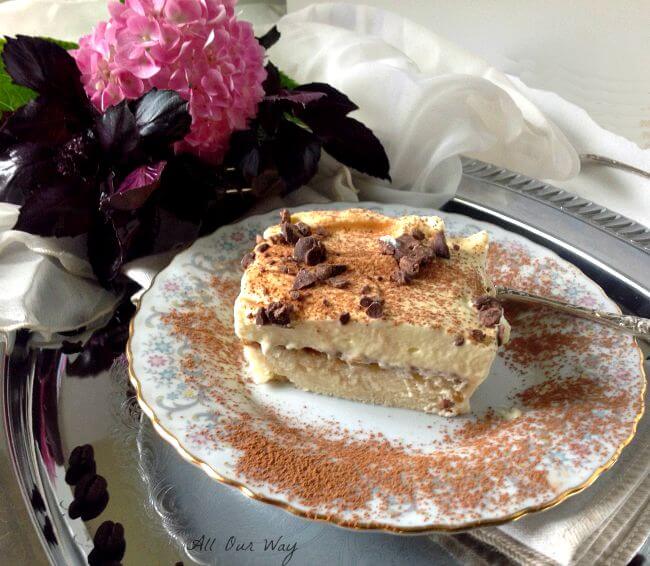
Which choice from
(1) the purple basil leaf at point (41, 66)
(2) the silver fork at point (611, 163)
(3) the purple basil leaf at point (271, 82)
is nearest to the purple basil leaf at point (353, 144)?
(3) the purple basil leaf at point (271, 82)

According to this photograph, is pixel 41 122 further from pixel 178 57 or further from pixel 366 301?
pixel 366 301

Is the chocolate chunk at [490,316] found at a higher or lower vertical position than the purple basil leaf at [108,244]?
higher

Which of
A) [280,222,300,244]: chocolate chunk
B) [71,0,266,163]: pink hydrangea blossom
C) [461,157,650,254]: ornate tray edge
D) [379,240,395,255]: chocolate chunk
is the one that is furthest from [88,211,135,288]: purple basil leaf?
[461,157,650,254]: ornate tray edge

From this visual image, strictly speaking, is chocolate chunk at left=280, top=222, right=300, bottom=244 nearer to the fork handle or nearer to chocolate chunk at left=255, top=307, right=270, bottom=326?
chocolate chunk at left=255, top=307, right=270, bottom=326

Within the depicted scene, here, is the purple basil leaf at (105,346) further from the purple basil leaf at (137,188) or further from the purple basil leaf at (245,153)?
the purple basil leaf at (245,153)

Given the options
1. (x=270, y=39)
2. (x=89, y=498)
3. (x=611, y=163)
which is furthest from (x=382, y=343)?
(x=611, y=163)
